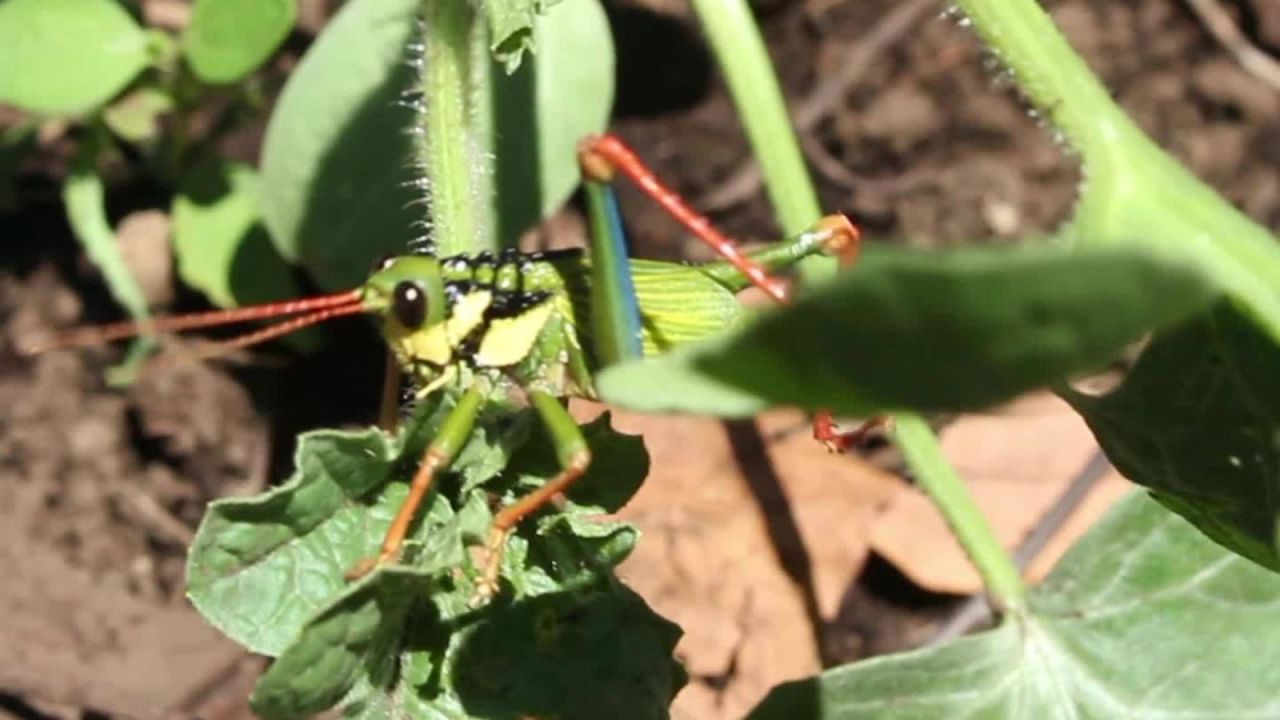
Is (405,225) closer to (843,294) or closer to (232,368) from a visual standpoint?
(232,368)

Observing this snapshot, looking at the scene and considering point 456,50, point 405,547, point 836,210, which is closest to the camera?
point 405,547

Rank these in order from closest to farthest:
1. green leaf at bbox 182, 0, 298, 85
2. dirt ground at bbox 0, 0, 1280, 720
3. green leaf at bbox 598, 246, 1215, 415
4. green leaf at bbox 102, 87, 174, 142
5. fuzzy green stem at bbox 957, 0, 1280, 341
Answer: green leaf at bbox 598, 246, 1215, 415 < fuzzy green stem at bbox 957, 0, 1280, 341 < green leaf at bbox 182, 0, 298, 85 < dirt ground at bbox 0, 0, 1280, 720 < green leaf at bbox 102, 87, 174, 142

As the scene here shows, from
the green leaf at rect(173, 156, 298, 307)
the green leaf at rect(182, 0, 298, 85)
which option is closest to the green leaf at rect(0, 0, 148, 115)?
the green leaf at rect(182, 0, 298, 85)

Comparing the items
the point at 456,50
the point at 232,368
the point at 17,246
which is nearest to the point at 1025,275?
the point at 456,50

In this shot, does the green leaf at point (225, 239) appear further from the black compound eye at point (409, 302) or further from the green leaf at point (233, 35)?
the black compound eye at point (409, 302)

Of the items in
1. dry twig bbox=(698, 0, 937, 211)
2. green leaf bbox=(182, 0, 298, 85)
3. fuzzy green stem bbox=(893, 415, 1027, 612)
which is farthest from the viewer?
dry twig bbox=(698, 0, 937, 211)

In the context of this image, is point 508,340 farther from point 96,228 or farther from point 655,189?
point 96,228

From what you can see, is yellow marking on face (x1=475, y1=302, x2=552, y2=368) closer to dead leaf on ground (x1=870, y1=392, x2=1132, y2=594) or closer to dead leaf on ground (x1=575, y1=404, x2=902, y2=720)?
dead leaf on ground (x1=575, y1=404, x2=902, y2=720)
